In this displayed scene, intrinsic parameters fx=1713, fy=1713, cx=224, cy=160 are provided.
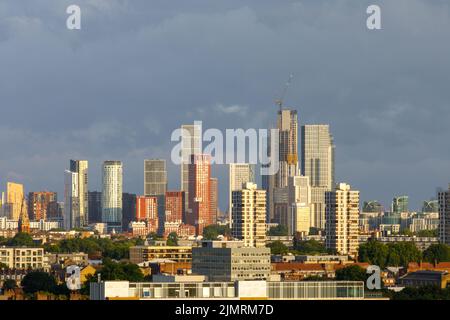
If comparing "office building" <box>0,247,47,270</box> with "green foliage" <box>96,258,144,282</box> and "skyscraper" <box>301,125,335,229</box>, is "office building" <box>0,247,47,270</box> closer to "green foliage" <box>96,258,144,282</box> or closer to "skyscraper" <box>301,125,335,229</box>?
"green foliage" <box>96,258,144,282</box>

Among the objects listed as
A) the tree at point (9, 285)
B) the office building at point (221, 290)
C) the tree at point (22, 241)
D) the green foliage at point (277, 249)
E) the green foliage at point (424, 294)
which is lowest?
the green foliage at point (424, 294)

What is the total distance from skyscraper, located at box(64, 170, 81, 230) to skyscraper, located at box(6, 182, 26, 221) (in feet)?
17.3

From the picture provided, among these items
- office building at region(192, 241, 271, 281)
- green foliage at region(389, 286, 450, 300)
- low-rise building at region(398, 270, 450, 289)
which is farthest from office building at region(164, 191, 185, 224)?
green foliage at region(389, 286, 450, 300)

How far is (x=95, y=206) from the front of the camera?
15275 cm

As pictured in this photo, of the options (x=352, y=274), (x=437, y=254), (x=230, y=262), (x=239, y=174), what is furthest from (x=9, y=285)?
(x=239, y=174)

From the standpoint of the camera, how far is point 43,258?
280 feet

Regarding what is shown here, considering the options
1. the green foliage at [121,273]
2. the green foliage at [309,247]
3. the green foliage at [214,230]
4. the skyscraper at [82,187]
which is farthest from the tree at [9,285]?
the skyscraper at [82,187]

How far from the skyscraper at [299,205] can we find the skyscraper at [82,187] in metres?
17.0

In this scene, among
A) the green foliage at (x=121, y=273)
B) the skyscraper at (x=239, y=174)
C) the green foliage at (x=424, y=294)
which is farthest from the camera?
the skyscraper at (x=239, y=174)

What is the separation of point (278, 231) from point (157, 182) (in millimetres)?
21909

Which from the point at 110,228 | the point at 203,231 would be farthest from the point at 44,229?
the point at 203,231

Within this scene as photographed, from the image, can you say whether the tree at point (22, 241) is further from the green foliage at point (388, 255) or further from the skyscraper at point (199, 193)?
the green foliage at point (388, 255)

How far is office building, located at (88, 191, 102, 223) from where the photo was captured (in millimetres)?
149625

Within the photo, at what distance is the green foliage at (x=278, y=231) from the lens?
412 ft
